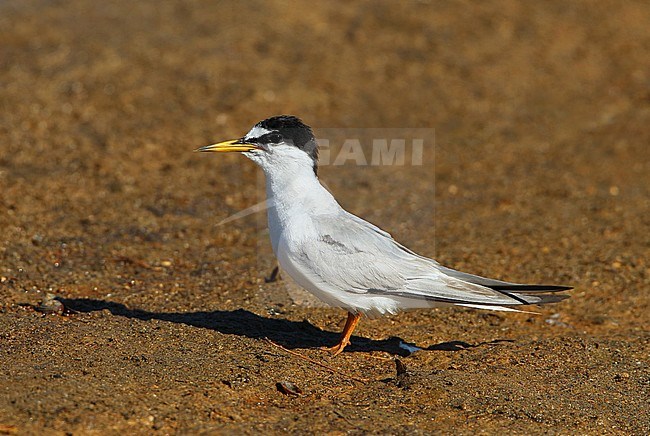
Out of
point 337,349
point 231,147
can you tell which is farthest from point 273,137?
point 337,349

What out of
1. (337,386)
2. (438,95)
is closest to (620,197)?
(438,95)

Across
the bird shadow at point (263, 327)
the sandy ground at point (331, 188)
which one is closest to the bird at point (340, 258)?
the bird shadow at point (263, 327)

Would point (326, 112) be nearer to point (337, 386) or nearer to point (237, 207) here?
point (237, 207)

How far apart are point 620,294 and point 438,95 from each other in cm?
484

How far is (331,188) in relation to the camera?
28.6ft

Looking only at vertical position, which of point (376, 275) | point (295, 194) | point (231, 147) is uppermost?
point (231, 147)

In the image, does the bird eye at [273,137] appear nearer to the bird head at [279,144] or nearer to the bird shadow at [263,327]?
the bird head at [279,144]

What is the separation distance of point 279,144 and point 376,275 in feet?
3.35

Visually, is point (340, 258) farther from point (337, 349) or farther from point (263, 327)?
point (263, 327)

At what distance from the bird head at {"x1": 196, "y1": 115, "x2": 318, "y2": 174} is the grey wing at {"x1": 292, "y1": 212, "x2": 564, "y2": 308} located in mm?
433

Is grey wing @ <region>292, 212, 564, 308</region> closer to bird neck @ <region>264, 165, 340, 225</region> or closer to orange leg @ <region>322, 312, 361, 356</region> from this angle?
bird neck @ <region>264, 165, 340, 225</region>

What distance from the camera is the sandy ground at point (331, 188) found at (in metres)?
4.60

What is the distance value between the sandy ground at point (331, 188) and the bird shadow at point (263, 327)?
27 millimetres

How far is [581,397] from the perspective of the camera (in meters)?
4.88
